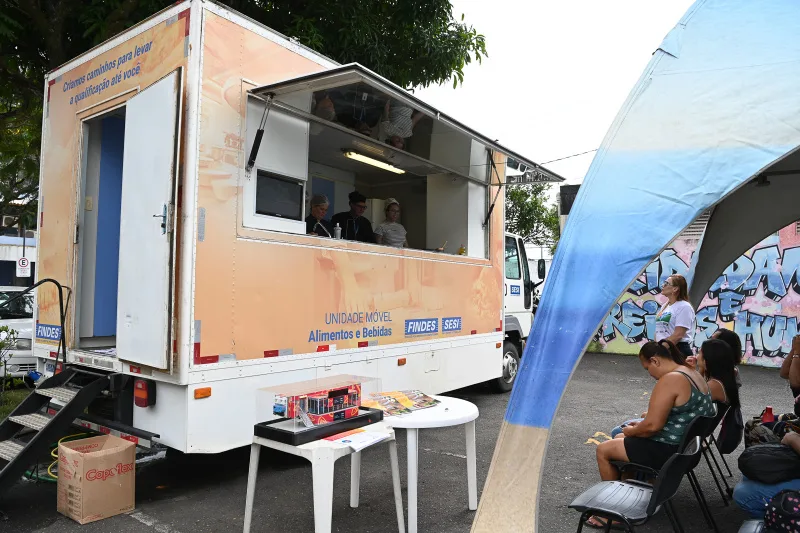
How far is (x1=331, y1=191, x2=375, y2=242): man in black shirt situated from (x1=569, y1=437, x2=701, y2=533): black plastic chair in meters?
3.83

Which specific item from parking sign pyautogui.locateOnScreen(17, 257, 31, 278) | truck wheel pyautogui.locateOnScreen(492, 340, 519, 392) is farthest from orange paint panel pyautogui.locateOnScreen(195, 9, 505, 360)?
parking sign pyautogui.locateOnScreen(17, 257, 31, 278)

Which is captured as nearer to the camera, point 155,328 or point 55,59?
point 155,328

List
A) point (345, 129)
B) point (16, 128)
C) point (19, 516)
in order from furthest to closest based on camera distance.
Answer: point (16, 128)
point (345, 129)
point (19, 516)

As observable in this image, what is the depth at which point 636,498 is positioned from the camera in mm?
3020

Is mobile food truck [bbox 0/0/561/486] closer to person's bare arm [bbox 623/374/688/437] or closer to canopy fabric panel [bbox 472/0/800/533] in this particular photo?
canopy fabric panel [bbox 472/0/800/533]

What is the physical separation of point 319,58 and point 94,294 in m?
2.74

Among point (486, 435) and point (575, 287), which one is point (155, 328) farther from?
point (486, 435)

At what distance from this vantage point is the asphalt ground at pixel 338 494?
3670mm

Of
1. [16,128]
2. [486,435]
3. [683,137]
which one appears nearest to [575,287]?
[683,137]

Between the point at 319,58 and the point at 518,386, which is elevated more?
the point at 319,58

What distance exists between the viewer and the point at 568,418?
6773mm

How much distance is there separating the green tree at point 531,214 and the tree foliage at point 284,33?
1582cm

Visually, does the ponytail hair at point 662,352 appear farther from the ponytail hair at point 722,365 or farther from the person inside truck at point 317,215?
the person inside truck at point 317,215

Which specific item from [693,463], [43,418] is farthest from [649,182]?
[43,418]
